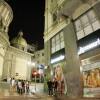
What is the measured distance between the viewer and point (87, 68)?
14734mm

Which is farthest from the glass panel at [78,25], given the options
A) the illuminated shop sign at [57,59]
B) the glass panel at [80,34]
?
the illuminated shop sign at [57,59]

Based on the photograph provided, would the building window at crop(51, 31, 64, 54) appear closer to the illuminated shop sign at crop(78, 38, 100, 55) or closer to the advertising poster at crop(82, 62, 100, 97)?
the illuminated shop sign at crop(78, 38, 100, 55)

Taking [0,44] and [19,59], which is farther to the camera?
[19,59]

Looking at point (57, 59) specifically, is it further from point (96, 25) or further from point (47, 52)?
point (96, 25)

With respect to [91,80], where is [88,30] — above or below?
above

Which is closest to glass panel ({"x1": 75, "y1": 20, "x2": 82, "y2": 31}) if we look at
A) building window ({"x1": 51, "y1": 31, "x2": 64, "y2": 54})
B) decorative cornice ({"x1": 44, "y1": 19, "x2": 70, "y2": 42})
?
decorative cornice ({"x1": 44, "y1": 19, "x2": 70, "y2": 42})

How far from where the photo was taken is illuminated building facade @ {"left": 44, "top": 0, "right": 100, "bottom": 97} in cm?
1475

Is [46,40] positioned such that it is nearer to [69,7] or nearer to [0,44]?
[69,7]

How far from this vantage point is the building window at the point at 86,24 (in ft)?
50.7

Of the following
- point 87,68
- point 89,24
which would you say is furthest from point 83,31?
point 87,68

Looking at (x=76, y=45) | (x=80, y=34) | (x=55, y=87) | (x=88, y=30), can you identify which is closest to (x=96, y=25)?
(x=88, y=30)

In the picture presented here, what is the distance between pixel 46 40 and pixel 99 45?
10.6m

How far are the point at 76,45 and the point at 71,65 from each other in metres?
2.06

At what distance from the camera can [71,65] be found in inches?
675
